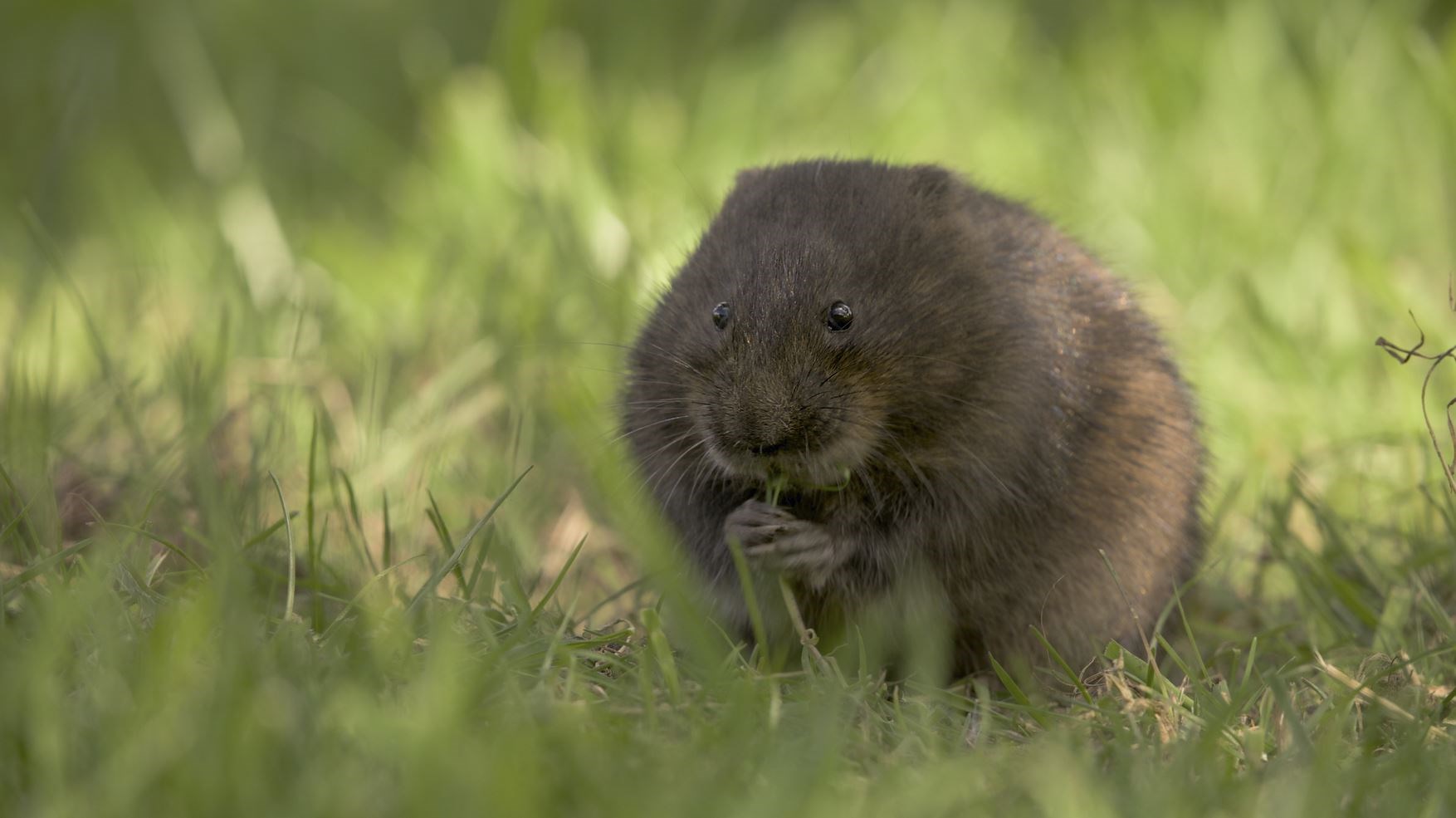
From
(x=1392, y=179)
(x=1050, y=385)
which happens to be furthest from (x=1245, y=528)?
(x=1392, y=179)

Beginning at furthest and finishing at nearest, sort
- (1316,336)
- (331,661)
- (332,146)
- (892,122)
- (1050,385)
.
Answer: (332,146) → (892,122) → (1316,336) → (1050,385) → (331,661)

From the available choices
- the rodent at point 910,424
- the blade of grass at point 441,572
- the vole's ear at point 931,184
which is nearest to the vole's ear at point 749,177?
the rodent at point 910,424

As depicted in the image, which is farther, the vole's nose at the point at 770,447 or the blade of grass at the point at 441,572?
the vole's nose at the point at 770,447

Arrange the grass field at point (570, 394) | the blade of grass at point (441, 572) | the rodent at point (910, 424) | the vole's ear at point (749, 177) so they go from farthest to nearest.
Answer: the vole's ear at point (749, 177), the rodent at point (910, 424), the blade of grass at point (441, 572), the grass field at point (570, 394)

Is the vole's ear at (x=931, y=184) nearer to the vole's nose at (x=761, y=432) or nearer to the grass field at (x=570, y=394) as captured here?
the vole's nose at (x=761, y=432)

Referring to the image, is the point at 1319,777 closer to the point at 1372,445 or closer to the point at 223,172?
the point at 1372,445

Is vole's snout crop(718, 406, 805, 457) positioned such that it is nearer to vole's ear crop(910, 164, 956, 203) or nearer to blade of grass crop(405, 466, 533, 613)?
blade of grass crop(405, 466, 533, 613)
